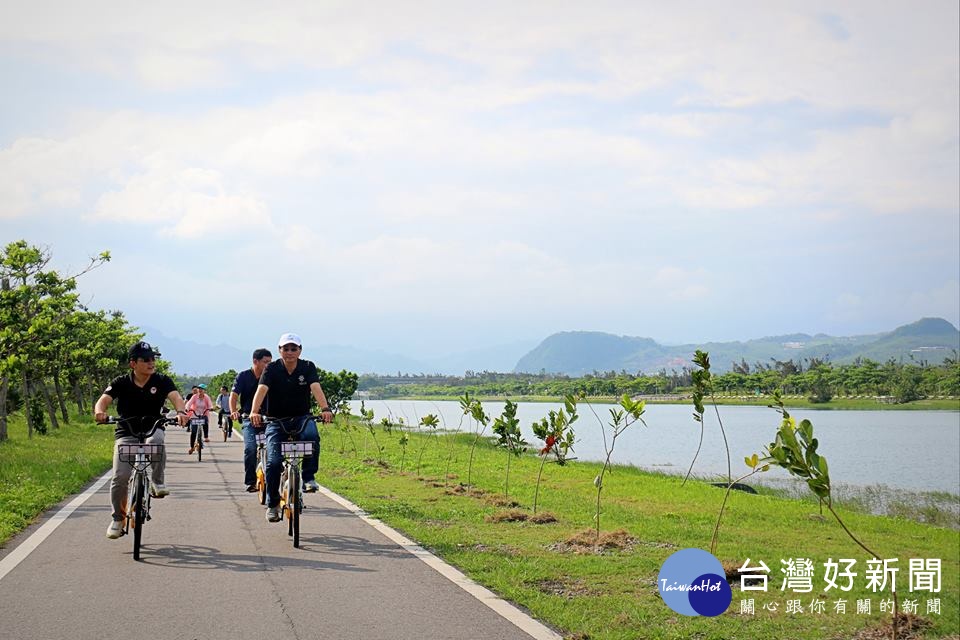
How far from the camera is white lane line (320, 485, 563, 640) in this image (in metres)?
5.77

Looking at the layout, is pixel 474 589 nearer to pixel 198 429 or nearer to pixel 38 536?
pixel 38 536

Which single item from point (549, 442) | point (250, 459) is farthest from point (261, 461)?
point (549, 442)

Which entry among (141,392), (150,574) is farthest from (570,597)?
(141,392)

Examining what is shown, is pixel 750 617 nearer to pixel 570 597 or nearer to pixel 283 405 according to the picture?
pixel 570 597

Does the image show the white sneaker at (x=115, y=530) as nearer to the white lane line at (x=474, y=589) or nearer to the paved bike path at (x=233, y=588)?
the paved bike path at (x=233, y=588)

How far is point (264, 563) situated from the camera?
7.78 m

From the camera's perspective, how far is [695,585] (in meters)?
6.85

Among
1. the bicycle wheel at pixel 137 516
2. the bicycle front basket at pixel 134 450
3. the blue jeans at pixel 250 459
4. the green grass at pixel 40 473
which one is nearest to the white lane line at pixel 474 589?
the blue jeans at pixel 250 459

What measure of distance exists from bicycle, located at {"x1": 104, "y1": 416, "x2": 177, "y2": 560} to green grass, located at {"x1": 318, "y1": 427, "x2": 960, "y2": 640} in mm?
2790

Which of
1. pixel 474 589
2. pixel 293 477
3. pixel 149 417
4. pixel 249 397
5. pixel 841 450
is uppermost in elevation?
pixel 249 397

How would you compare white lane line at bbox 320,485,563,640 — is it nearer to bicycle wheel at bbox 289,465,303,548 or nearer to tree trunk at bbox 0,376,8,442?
bicycle wheel at bbox 289,465,303,548

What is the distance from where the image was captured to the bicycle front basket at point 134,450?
26.3 ft

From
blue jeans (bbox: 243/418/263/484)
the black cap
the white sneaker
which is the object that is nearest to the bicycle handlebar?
the black cap

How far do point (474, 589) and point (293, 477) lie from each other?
2.69 metres
